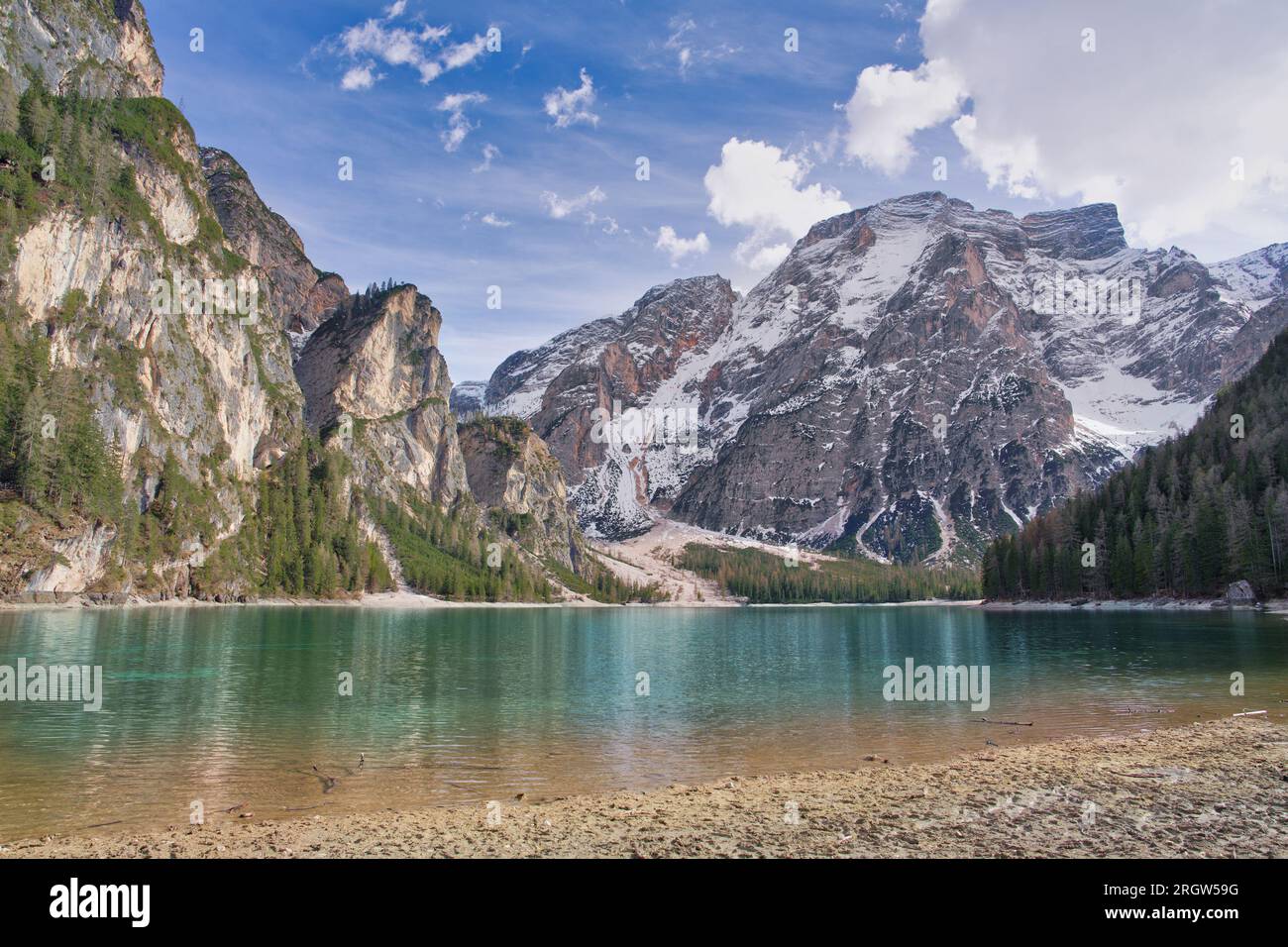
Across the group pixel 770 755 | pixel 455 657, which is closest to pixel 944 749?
pixel 770 755

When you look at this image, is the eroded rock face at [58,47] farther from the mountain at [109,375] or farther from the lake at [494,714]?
the lake at [494,714]

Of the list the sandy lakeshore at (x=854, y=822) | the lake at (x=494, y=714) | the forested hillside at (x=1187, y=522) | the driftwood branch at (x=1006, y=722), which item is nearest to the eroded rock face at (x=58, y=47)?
the lake at (x=494, y=714)

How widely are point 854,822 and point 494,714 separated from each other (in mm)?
21818

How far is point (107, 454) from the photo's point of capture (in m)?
138

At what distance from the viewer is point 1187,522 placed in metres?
116

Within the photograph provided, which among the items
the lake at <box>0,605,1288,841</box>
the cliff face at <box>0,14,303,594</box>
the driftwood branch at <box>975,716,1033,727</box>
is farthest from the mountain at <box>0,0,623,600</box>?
the driftwood branch at <box>975,716,1033,727</box>

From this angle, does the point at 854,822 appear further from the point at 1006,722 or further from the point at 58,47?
the point at 58,47

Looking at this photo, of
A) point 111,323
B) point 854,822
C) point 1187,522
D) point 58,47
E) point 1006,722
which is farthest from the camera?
point 58,47

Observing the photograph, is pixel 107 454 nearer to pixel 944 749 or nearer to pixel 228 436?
pixel 228 436

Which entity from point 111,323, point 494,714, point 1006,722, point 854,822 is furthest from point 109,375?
point 854,822
